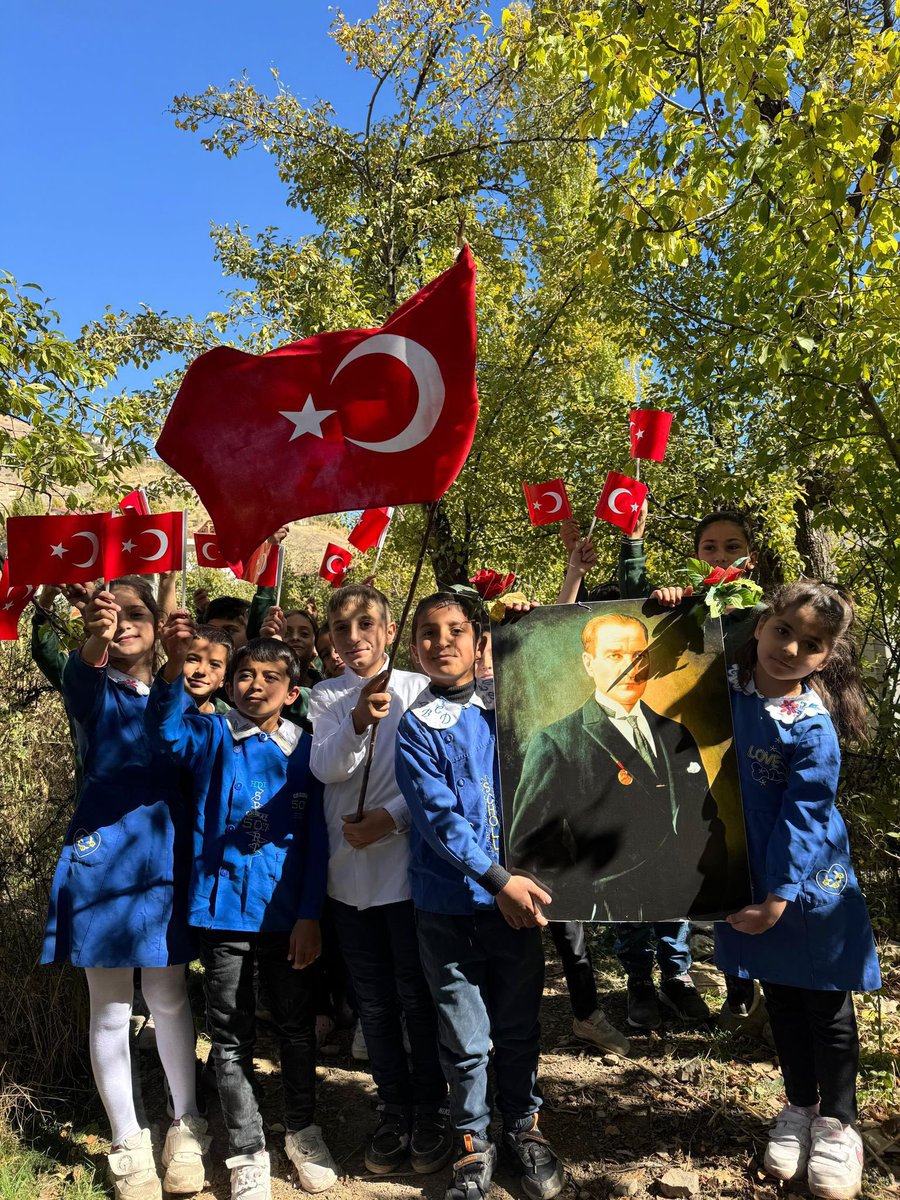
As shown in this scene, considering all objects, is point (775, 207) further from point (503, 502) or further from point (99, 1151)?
point (503, 502)

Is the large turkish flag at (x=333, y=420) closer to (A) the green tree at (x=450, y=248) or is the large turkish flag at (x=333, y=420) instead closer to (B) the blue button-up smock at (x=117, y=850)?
(B) the blue button-up smock at (x=117, y=850)

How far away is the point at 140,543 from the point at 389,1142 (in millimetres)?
2542

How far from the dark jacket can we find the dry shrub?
95.7 inches

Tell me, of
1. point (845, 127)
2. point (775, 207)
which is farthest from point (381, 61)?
point (845, 127)

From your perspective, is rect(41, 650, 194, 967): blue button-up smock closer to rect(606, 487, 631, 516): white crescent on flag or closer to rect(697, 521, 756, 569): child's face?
rect(606, 487, 631, 516): white crescent on flag

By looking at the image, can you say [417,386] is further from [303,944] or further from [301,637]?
[301,637]

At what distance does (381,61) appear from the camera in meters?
11.9

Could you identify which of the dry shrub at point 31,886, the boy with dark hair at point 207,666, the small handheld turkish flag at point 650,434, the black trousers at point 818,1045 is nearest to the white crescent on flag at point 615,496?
the small handheld turkish flag at point 650,434

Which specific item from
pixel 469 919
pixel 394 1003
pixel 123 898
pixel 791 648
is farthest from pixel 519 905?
pixel 123 898

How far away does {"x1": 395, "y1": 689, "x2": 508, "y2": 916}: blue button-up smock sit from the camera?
306 cm

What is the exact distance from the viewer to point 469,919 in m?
3.18

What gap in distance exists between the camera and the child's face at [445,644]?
10.9 feet

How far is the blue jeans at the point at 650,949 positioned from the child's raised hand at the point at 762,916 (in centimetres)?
109

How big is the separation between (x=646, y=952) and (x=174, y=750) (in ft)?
7.74
